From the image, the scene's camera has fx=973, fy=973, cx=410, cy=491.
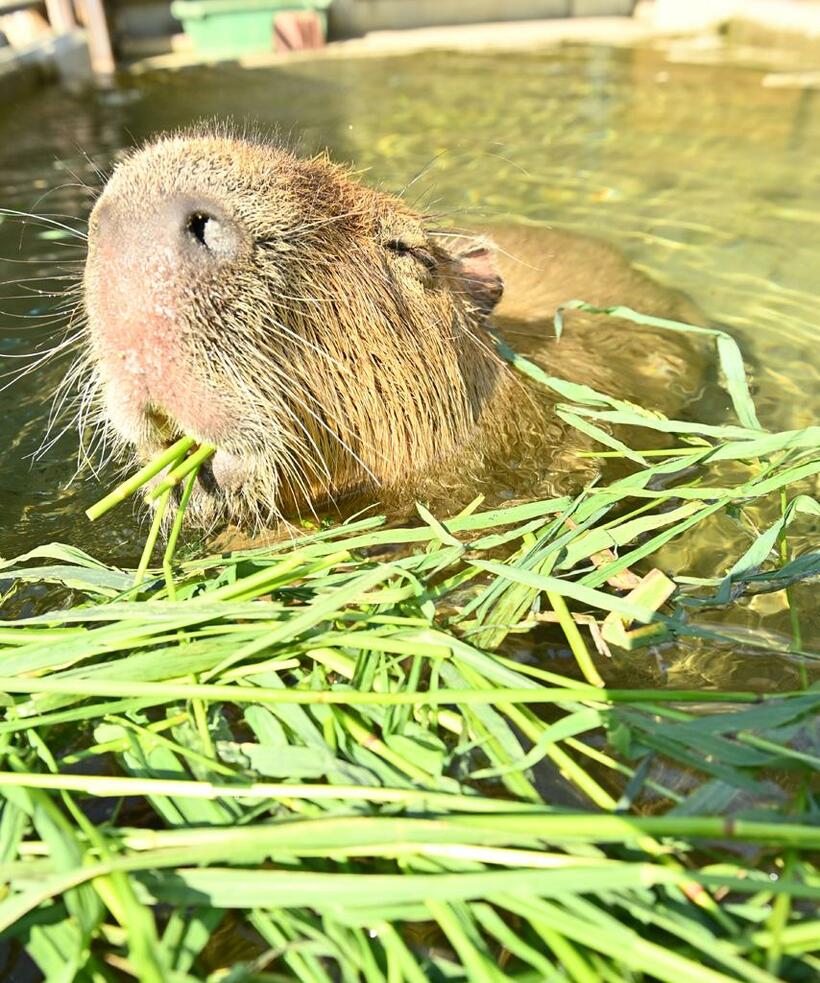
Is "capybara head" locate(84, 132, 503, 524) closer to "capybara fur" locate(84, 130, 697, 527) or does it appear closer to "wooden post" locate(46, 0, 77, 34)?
"capybara fur" locate(84, 130, 697, 527)

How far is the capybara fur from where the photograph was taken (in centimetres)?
200

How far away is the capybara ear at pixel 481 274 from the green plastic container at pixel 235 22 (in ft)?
29.9

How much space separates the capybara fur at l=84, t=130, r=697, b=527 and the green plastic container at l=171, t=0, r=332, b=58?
29.4 feet

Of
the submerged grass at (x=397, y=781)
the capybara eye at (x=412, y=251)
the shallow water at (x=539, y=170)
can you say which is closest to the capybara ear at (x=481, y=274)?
the shallow water at (x=539, y=170)

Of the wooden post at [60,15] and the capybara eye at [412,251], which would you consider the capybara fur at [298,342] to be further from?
the wooden post at [60,15]

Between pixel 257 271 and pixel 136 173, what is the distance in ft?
1.06

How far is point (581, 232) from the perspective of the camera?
5711 mm

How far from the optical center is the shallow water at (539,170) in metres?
3.35

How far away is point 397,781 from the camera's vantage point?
1.50 metres

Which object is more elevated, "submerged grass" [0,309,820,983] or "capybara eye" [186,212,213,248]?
"capybara eye" [186,212,213,248]

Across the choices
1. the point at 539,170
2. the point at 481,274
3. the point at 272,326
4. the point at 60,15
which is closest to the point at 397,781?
the point at 272,326

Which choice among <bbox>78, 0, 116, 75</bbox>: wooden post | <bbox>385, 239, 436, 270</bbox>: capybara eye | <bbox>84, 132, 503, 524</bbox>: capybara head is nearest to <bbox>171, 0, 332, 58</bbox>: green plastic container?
<bbox>78, 0, 116, 75</bbox>: wooden post

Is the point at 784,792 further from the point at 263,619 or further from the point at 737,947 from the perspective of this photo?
the point at 263,619

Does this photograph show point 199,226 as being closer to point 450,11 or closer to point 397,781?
point 397,781
